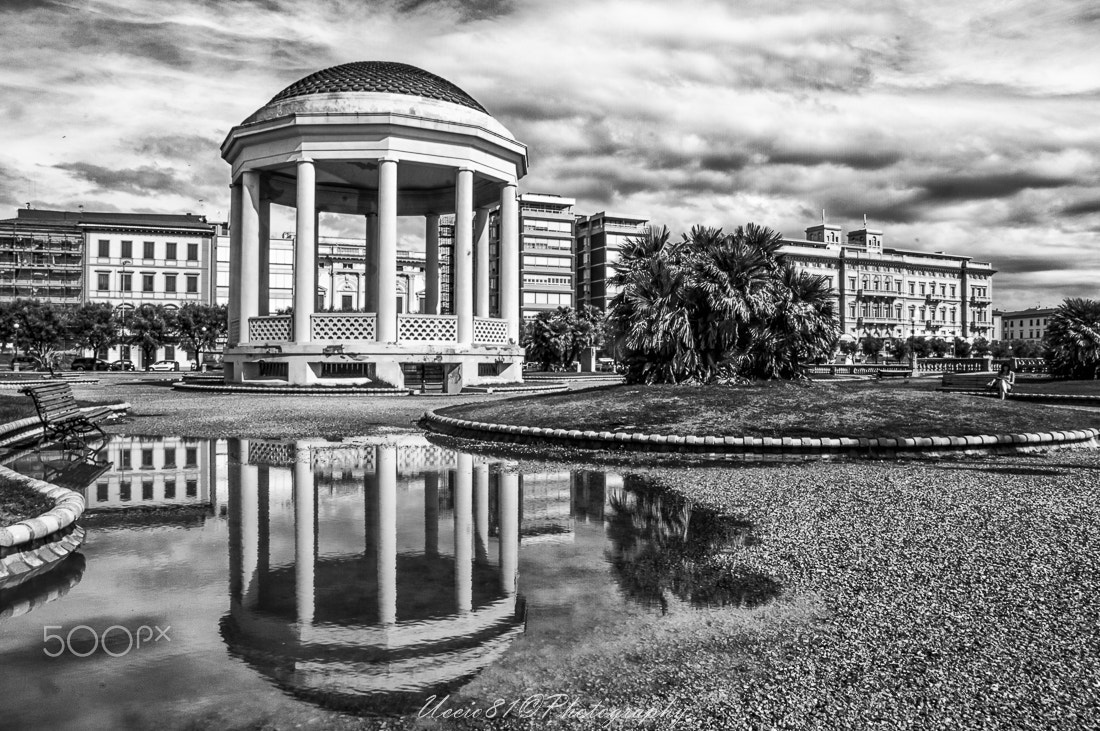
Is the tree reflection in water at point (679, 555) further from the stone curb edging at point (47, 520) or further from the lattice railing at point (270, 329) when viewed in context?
the lattice railing at point (270, 329)

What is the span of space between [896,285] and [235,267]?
135 metres

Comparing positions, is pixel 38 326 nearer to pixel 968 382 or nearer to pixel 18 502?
pixel 968 382

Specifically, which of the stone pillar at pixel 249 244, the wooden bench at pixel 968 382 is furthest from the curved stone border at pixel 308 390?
the wooden bench at pixel 968 382

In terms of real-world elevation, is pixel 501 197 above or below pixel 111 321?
above

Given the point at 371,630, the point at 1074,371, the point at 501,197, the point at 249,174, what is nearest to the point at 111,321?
the point at 249,174

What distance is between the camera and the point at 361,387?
104 ft

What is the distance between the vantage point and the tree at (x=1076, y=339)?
3444 cm

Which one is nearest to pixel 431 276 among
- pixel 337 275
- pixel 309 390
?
pixel 309 390

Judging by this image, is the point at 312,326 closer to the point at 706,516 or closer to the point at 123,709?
the point at 706,516

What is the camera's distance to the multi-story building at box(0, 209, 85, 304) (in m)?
92.8

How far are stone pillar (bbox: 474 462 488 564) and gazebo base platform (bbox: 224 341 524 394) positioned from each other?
68.4 feet

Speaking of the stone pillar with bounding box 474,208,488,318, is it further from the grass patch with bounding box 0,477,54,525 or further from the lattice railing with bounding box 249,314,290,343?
the grass patch with bounding box 0,477,54,525

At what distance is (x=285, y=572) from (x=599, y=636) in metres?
2.56

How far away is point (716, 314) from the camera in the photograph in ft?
68.1
